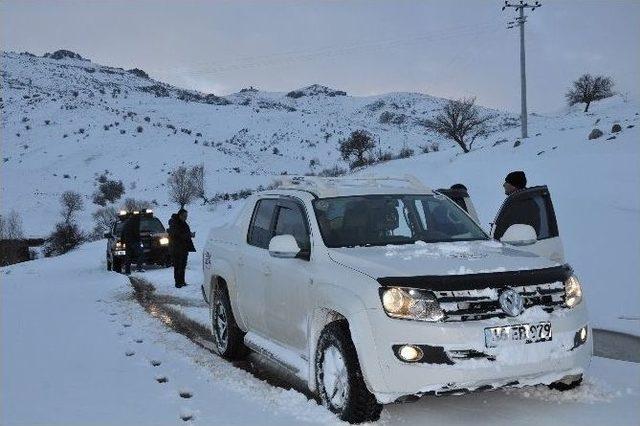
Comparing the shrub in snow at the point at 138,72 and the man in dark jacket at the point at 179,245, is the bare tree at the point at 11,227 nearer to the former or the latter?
the man in dark jacket at the point at 179,245

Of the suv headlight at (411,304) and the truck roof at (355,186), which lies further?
the truck roof at (355,186)

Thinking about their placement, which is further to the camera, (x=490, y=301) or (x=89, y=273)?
(x=89, y=273)

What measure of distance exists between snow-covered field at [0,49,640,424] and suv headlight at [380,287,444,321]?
948 mm

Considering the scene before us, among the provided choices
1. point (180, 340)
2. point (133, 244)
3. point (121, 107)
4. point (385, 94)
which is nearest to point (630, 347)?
point (180, 340)

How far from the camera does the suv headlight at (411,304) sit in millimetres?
4230

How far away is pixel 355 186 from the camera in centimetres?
615

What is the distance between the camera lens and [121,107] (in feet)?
252

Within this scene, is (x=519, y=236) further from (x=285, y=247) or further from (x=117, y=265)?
(x=117, y=265)

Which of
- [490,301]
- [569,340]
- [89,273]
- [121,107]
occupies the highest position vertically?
[121,107]

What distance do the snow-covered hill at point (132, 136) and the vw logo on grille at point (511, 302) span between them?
35.9 meters

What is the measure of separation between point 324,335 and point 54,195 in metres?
43.2

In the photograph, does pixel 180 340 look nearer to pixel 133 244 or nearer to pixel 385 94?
pixel 133 244

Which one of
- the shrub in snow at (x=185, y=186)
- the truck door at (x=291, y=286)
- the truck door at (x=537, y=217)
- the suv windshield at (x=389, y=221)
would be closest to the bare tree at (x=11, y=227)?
the shrub in snow at (x=185, y=186)

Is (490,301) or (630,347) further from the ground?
(490,301)
